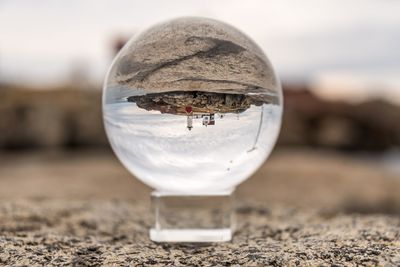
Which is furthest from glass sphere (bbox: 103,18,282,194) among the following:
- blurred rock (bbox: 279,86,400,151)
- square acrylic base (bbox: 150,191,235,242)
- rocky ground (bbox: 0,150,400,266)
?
blurred rock (bbox: 279,86,400,151)

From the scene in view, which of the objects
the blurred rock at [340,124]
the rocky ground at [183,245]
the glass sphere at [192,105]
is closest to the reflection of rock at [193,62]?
the glass sphere at [192,105]

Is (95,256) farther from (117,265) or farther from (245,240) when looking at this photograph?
(245,240)

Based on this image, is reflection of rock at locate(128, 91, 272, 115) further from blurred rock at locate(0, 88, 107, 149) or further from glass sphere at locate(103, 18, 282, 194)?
blurred rock at locate(0, 88, 107, 149)

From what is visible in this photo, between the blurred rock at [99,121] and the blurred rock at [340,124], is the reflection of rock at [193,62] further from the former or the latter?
the blurred rock at [340,124]

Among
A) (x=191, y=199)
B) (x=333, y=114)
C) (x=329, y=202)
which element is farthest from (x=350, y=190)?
(x=333, y=114)

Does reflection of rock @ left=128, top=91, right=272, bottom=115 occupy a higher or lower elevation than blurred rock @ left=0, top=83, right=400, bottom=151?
higher

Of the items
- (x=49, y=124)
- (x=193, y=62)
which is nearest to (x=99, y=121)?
(x=49, y=124)
